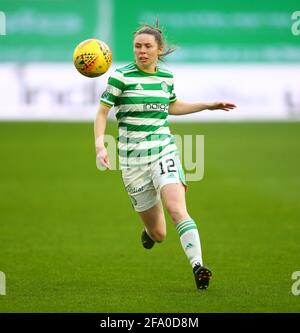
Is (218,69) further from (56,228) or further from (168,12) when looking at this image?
(56,228)

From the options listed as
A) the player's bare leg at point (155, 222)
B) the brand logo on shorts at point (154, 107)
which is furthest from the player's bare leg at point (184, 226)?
the brand logo on shorts at point (154, 107)

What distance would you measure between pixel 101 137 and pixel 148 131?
622 mm

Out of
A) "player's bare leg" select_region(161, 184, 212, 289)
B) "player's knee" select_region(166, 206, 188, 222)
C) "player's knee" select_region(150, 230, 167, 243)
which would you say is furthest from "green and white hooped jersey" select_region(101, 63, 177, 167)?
"player's knee" select_region(150, 230, 167, 243)

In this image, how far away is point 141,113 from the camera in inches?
380

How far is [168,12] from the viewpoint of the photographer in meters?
31.7

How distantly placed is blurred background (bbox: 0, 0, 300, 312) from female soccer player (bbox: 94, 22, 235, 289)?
820mm

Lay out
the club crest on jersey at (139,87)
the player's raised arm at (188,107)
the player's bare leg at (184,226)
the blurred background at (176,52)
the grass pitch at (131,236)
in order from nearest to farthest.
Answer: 1. the grass pitch at (131,236)
2. the player's bare leg at (184,226)
3. the club crest on jersey at (139,87)
4. the player's raised arm at (188,107)
5. the blurred background at (176,52)

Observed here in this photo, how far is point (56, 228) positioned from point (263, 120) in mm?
17944

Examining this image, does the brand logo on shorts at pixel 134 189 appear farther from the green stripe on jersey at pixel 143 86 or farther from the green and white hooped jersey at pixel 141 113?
the green stripe on jersey at pixel 143 86

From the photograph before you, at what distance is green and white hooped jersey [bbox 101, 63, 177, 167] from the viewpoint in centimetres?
962

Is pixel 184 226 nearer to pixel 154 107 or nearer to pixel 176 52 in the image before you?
pixel 154 107

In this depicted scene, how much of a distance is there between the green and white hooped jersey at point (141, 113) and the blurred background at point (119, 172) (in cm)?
122

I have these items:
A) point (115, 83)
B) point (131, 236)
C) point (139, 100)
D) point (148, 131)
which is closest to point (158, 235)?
point (148, 131)

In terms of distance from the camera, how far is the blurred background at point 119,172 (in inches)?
379
